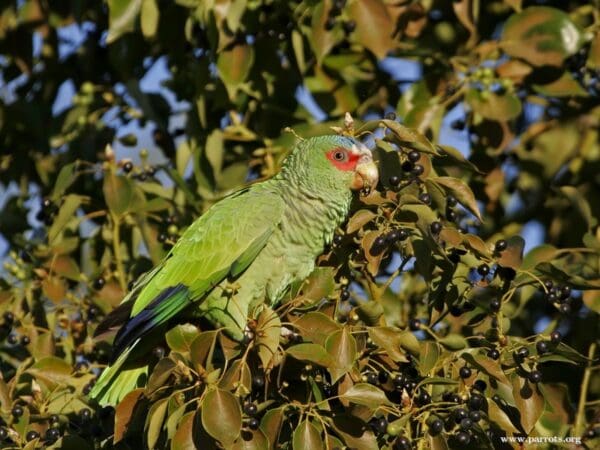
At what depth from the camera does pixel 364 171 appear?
11.8 feet

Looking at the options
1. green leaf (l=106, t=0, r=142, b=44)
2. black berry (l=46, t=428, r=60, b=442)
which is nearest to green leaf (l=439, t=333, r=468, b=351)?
black berry (l=46, t=428, r=60, b=442)

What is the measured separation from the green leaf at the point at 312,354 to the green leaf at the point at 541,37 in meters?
2.23

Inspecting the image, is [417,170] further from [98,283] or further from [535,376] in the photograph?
[98,283]

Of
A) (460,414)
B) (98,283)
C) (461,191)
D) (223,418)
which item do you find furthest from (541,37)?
(223,418)

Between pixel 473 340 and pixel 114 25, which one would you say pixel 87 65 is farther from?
pixel 473 340

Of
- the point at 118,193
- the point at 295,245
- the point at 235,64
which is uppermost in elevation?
the point at 235,64

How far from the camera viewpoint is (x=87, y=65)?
5227 mm

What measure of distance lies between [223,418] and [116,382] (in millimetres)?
1081

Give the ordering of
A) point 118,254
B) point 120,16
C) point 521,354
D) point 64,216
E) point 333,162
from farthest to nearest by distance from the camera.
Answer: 1. point 120,16
2. point 118,254
3. point 64,216
4. point 333,162
5. point 521,354

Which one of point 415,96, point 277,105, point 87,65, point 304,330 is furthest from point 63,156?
point 304,330

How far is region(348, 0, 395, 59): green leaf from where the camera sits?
4.26 meters

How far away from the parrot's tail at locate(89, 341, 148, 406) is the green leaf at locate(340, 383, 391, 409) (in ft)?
3.56

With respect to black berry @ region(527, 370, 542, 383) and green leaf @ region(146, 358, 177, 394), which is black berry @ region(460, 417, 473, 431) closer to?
black berry @ region(527, 370, 542, 383)

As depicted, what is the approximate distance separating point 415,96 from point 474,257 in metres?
1.42
